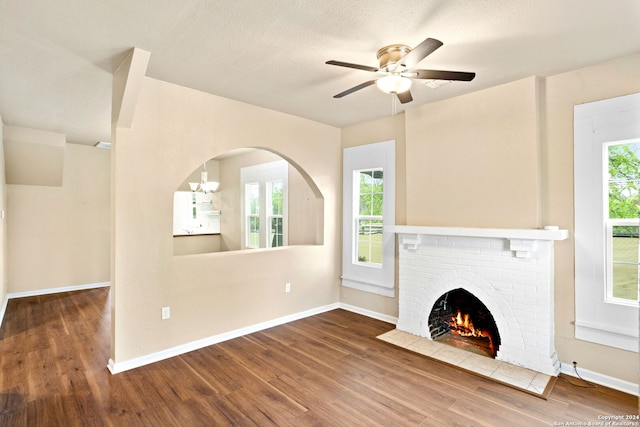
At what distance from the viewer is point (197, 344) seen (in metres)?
3.49

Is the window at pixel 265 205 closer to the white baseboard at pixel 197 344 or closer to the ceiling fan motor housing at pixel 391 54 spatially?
the white baseboard at pixel 197 344

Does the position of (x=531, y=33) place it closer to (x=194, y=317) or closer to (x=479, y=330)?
(x=479, y=330)

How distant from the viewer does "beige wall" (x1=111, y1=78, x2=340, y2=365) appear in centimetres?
304

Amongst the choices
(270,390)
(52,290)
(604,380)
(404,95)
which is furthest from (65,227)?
(604,380)

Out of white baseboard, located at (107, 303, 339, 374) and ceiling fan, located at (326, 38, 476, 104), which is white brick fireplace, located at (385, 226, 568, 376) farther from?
ceiling fan, located at (326, 38, 476, 104)

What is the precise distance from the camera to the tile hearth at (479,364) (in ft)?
9.05

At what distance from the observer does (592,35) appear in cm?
236

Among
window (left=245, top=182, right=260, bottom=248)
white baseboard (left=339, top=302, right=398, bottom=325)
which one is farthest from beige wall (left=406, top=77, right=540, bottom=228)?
window (left=245, top=182, right=260, bottom=248)

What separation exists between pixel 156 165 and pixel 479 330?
3.77 m

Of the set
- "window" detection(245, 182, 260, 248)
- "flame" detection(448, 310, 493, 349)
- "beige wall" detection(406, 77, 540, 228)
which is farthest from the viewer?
"window" detection(245, 182, 260, 248)

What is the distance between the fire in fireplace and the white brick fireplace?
0.43 feet

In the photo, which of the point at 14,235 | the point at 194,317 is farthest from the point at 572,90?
the point at 14,235

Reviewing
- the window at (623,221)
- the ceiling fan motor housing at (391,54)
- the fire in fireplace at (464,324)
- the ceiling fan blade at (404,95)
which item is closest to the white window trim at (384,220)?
the fire in fireplace at (464,324)

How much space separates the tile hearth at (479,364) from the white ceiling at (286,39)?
107 inches
